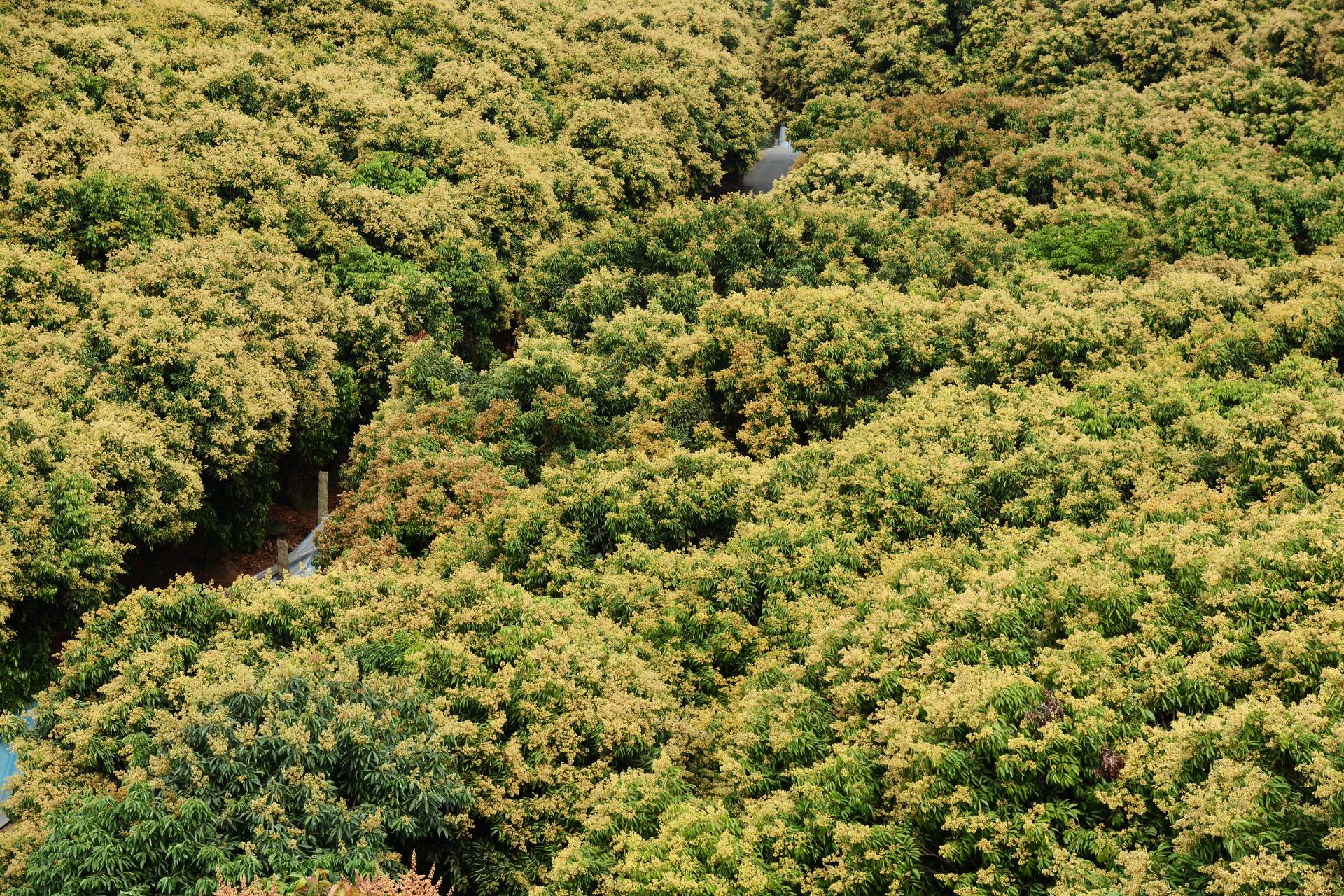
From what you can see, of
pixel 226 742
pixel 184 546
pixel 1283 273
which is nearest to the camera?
pixel 226 742

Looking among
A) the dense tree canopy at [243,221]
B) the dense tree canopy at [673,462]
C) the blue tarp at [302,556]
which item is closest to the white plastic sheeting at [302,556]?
the blue tarp at [302,556]

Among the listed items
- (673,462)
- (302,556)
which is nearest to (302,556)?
(302,556)

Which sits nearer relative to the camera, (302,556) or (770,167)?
(302,556)

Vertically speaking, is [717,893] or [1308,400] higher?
[1308,400]

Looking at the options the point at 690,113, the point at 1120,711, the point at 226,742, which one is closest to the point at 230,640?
the point at 226,742

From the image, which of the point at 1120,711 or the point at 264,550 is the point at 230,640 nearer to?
the point at 1120,711

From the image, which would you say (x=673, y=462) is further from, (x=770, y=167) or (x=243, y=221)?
(x=770, y=167)

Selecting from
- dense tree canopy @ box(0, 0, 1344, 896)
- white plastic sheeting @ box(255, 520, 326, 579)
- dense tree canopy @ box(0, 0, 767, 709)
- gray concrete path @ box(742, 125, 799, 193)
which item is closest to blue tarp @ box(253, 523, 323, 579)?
white plastic sheeting @ box(255, 520, 326, 579)

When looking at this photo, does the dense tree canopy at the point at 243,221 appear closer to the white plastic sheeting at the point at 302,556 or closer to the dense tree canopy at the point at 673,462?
the dense tree canopy at the point at 673,462
